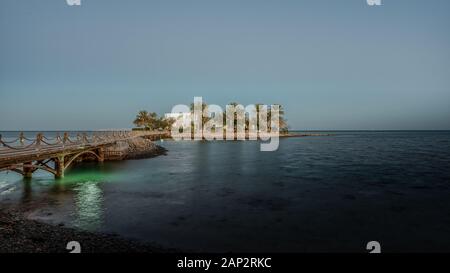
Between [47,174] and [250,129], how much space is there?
11544cm

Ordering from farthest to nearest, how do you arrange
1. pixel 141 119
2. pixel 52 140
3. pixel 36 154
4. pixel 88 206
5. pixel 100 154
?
pixel 141 119, pixel 100 154, pixel 52 140, pixel 36 154, pixel 88 206

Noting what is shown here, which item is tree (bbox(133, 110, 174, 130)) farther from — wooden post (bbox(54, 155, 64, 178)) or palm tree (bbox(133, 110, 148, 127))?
wooden post (bbox(54, 155, 64, 178))

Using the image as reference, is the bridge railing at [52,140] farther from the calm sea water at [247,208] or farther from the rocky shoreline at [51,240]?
the rocky shoreline at [51,240]

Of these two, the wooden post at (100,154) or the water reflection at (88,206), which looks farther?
the wooden post at (100,154)

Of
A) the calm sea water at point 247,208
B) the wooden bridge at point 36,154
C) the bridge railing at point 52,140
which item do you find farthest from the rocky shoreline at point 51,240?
the bridge railing at point 52,140

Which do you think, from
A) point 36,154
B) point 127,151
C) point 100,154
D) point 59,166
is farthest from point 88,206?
point 127,151

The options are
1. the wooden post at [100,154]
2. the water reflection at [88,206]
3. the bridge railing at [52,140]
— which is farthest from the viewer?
the wooden post at [100,154]

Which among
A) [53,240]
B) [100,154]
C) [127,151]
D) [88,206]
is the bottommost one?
[88,206]

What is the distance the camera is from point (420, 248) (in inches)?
489

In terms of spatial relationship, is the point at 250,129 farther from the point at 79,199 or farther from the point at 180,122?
the point at 79,199

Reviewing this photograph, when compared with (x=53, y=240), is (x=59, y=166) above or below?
above

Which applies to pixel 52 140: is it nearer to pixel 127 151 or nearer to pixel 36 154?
pixel 36 154

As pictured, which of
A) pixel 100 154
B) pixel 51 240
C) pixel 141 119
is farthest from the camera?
pixel 141 119

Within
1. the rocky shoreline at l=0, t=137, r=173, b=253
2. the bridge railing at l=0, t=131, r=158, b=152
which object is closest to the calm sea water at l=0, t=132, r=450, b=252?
the rocky shoreline at l=0, t=137, r=173, b=253
